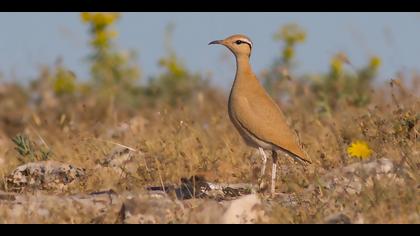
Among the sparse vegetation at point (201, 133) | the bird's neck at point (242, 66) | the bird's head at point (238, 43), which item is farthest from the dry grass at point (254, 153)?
the bird's head at point (238, 43)

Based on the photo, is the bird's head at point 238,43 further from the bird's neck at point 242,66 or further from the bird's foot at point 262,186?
the bird's foot at point 262,186

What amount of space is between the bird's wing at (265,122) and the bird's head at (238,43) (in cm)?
52

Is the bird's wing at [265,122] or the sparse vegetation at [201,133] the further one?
the bird's wing at [265,122]

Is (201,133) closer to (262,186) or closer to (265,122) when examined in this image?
(265,122)

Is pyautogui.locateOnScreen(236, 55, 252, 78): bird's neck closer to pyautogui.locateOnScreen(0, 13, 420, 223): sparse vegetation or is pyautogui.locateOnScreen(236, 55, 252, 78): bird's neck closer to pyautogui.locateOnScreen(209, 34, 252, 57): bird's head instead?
pyautogui.locateOnScreen(209, 34, 252, 57): bird's head

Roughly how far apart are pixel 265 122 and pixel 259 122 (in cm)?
7

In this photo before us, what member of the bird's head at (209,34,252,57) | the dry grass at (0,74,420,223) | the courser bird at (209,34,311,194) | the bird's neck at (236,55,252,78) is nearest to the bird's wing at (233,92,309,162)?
the courser bird at (209,34,311,194)

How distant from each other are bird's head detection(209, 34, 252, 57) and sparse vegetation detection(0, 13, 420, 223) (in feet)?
2.73

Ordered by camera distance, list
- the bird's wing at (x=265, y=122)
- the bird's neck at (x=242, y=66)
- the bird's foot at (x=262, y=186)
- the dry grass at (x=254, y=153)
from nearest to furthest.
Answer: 1. the dry grass at (x=254, y=153)
2. the bird's foot at (x=262, y=186)
3. the bird's wing at (x=265, y=122)
4. the bird's neck at (x=242, y=66)

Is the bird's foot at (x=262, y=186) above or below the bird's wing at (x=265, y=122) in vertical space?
below

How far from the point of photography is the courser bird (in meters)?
7.85

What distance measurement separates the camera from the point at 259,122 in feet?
26.1

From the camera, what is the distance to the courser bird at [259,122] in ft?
25.7
